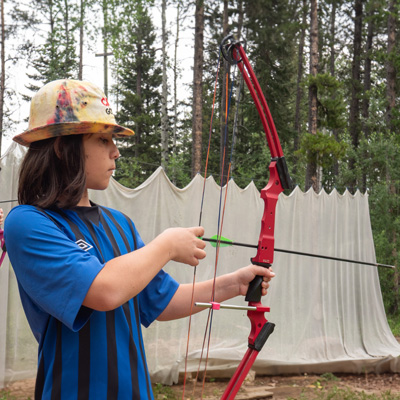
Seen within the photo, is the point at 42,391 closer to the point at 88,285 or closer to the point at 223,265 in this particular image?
the point at 88,285

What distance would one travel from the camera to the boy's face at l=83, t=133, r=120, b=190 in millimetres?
1213

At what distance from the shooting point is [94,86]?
1265mm

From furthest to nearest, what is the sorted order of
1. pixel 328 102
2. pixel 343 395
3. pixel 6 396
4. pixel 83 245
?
pixel 328 102 < pixel 343 395 < pixel 6 396 < pixel 83 245

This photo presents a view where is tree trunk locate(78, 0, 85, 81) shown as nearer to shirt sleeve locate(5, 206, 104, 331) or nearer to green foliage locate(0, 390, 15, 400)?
green foliage locate(0, 390, 15, 400)

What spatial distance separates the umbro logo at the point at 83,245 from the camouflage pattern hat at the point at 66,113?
9.7 inches

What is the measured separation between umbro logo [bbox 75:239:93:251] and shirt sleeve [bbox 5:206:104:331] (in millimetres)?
57

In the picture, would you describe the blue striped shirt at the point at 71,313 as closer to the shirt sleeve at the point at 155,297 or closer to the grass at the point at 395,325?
the shirt sleeve at the point at 155,297

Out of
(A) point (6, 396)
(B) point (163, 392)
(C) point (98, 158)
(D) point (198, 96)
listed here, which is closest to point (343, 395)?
(B) point (163, 392)

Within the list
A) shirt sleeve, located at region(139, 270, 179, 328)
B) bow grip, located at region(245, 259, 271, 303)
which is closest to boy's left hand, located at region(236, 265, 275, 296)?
bow grip, located at region(245, 259, 271, 303)

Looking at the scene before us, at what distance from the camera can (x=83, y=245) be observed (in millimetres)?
1136

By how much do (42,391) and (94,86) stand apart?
0.72 meters

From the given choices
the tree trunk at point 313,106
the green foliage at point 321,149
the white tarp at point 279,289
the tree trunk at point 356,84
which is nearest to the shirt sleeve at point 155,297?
the white tarp at point 279,289

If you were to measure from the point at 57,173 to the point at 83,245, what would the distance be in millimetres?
177

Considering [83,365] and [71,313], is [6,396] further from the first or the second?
[71,313]
